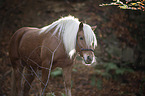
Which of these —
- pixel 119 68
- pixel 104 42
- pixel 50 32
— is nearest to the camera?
pixel 50 32

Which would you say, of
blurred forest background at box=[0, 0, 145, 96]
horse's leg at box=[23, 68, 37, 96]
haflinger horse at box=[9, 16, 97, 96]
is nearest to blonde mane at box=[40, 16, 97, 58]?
haflinger horse at box=[9, 16, 97, 96]

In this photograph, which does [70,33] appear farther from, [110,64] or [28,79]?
[110,64]

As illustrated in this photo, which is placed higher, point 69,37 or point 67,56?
point 69,37

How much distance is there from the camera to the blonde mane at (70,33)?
9.76ft

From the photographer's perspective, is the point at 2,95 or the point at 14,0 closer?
the point at 2,95

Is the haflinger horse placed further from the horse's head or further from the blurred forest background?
the blurred forest background

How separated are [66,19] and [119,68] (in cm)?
458

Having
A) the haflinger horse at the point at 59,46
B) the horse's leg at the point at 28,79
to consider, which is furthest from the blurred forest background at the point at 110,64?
the haflinger horse at the point at 59,46

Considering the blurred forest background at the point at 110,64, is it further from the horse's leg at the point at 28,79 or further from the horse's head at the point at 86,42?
the horse's head at the point at 86,42

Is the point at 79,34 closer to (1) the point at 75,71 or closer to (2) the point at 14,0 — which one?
(1) the point at 75,71

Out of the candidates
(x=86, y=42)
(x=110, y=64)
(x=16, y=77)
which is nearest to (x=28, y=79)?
(x=16, y=77)

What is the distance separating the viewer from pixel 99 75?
7.02 metres

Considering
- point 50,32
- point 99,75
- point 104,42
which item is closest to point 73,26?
point 50,32

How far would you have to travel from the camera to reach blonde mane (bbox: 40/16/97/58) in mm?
2975
